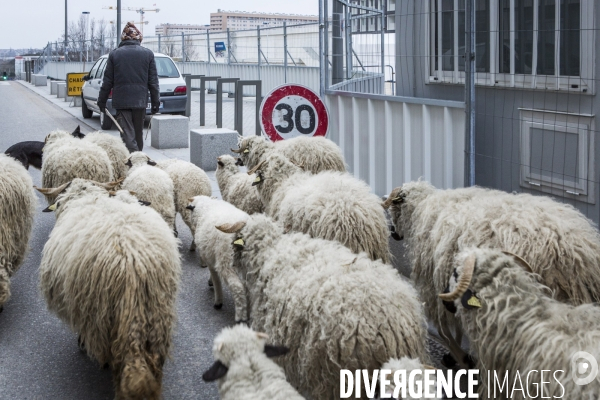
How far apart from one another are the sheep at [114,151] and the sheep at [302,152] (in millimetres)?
2001

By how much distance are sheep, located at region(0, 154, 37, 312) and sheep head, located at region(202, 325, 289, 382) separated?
2907 millimetres

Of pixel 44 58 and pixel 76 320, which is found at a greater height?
pixel 44 58

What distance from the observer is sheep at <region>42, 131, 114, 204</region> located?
6.93 metres

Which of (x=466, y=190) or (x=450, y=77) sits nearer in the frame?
(x=466, y=190)

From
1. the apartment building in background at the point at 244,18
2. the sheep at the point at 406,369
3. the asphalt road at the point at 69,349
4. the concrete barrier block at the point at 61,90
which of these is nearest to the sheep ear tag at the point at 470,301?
the sheep at the point at 406,369

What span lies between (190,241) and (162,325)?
3813 mm

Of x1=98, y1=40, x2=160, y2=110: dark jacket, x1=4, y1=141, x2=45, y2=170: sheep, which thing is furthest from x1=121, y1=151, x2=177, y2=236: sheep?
x1=98, y1=40, x2=160, y2=110: dark jacket

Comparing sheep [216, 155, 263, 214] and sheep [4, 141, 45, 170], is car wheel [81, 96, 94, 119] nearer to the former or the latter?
sheep [4, 141, 45, 170]

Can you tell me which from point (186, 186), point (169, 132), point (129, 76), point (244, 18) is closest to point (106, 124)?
point (169, 132)

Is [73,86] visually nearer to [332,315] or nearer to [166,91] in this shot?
[166,91]

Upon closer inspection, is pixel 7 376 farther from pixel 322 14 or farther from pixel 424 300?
pixel 322 14

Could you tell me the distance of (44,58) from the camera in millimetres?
57781

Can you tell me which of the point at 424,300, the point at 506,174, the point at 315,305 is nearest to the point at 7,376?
the point at 315,305

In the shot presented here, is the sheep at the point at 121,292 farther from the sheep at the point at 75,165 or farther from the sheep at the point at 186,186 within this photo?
the sheep at the point at 186,186
